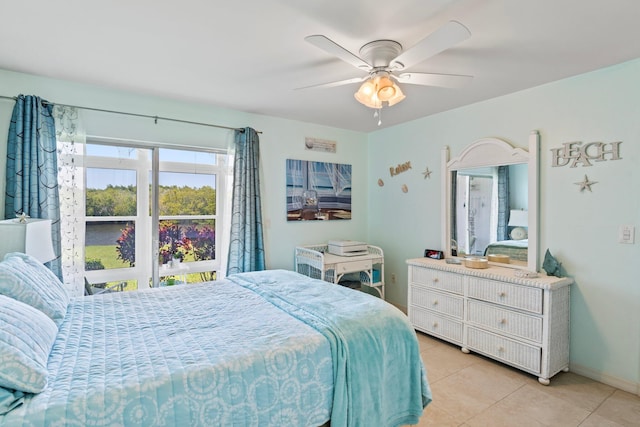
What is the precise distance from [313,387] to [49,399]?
97 cm

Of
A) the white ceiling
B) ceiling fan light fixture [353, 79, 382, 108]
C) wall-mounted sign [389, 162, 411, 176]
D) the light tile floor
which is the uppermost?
the white ceiling

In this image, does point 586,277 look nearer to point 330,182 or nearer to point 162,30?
point 330,182

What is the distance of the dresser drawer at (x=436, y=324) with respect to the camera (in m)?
3.11

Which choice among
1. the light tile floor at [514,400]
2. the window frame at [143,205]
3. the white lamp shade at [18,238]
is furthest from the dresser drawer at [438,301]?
the white lamp shade at [18,238]

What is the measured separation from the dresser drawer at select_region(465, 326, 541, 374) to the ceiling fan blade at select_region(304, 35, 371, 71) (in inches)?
93.9

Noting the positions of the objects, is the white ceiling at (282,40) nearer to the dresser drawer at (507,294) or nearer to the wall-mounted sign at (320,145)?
the wall-mounted sign at (320,145)

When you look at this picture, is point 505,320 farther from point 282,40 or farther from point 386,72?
point 282,40

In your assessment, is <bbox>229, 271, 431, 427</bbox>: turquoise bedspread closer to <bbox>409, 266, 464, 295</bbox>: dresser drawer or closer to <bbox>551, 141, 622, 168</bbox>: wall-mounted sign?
<bbox>409, 266, 464, 295</bbox>: dresser drawer

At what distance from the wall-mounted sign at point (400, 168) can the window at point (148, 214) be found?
207 cm

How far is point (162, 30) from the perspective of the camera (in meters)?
1.98

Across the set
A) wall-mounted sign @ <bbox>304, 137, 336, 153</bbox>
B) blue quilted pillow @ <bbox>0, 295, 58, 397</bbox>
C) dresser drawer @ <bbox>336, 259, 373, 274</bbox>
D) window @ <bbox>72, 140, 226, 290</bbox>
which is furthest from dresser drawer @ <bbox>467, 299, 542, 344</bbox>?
blue quilted pillow @ <bbox>0, 295, 58, 397</bbox>

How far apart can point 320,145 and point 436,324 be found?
2.43 m

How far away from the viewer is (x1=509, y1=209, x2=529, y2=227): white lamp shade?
9.70ft

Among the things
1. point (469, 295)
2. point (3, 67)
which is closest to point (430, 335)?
point (469, 295)
